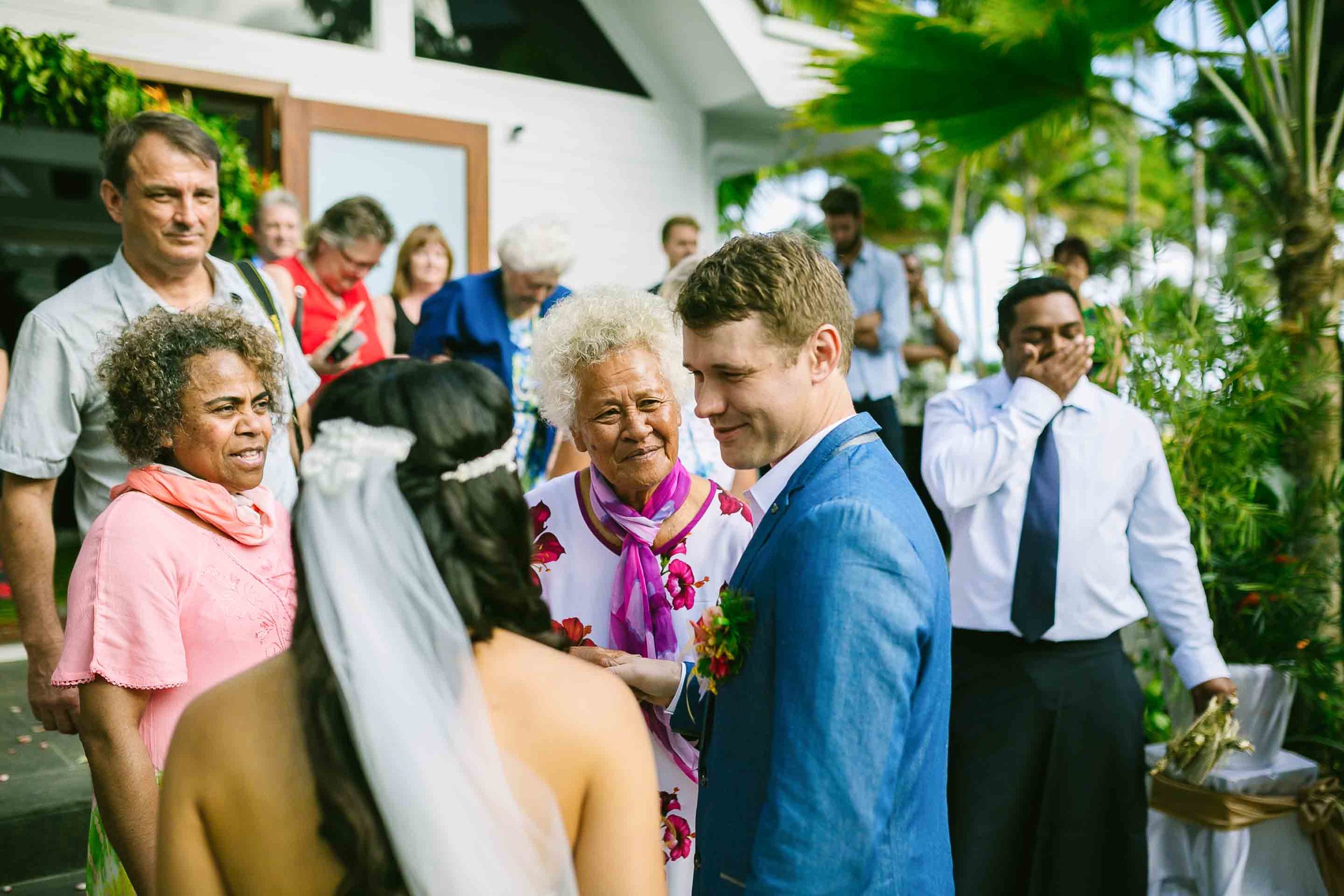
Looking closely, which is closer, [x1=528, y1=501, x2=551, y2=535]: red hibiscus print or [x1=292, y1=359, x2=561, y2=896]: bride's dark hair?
[x1=292, y1=359, x2=561, y2=896]: bride's dark hair

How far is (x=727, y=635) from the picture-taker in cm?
186

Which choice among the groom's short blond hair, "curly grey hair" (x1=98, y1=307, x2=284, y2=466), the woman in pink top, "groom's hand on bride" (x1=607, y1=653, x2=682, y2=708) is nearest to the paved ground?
the woman in pink top

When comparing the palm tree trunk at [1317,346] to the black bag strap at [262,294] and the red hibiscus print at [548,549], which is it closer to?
the red hibiscus print at [548,549]

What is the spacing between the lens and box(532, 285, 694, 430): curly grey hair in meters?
2.85

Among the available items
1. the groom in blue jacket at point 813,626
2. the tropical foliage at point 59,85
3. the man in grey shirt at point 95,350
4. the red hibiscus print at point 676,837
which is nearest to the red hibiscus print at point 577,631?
the red hibiscus print at point 676,837

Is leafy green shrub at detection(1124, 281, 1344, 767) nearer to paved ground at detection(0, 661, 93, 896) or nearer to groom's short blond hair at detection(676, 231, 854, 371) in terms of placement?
groom's short blond hair at detection(676, 231, 854, 371)

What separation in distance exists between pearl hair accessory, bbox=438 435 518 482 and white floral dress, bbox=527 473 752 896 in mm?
1216

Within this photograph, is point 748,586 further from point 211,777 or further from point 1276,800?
point 1276,800

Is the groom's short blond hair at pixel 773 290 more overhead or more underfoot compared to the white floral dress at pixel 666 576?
more overhead

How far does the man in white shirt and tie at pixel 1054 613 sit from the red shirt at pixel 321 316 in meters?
2.90

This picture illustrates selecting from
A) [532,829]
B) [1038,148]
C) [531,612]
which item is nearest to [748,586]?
[531,612]

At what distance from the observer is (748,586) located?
1.91m

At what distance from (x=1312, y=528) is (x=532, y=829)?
14.4 ft

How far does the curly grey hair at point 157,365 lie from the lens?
249 cm
